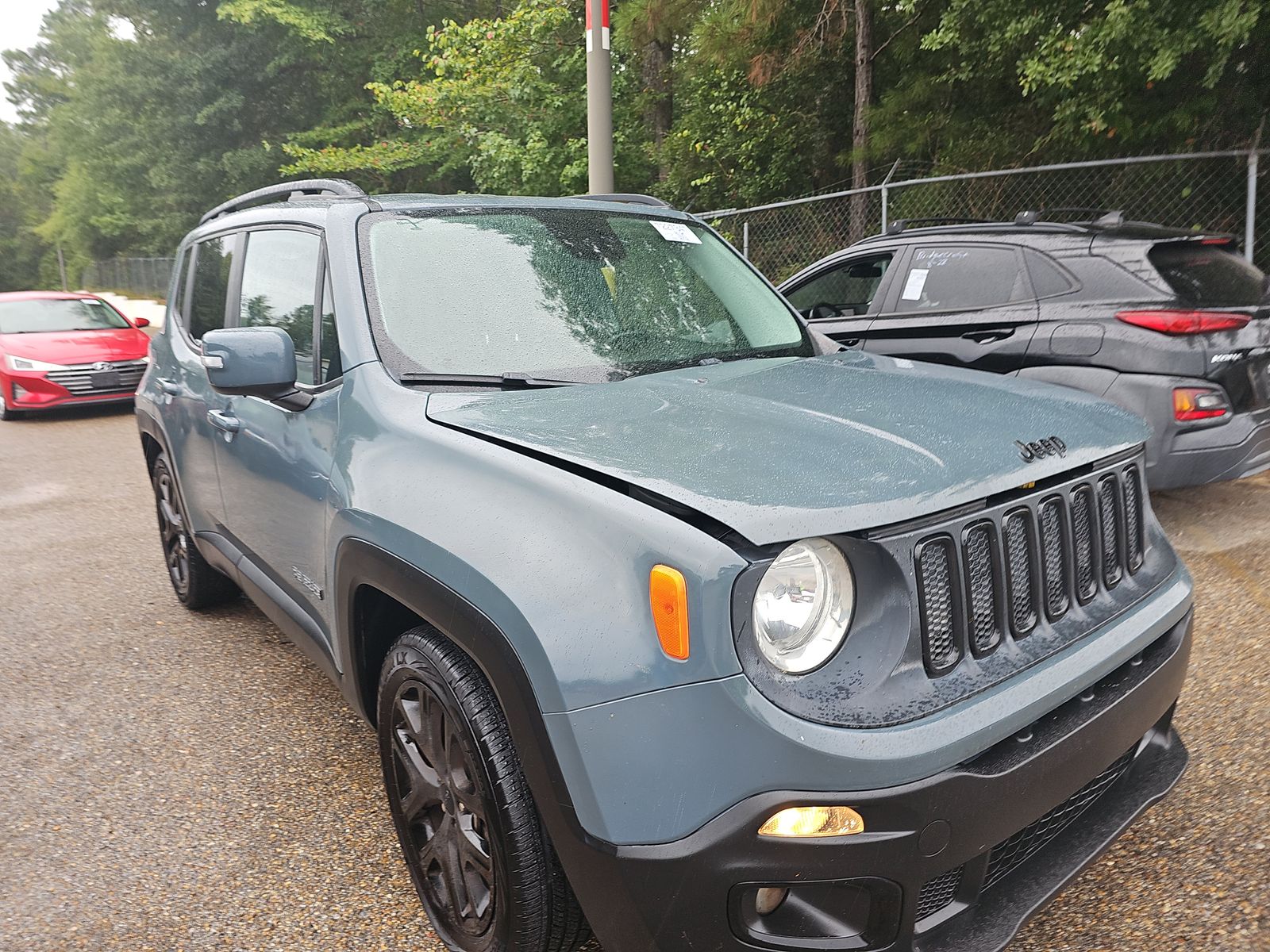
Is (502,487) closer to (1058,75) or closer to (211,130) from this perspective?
(1058,75)

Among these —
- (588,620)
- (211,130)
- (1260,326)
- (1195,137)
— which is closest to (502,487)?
(588,620)

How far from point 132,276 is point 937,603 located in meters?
45.8

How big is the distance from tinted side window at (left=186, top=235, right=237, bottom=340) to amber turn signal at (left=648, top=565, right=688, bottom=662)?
9.26ft

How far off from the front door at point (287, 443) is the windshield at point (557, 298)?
0.85 feet

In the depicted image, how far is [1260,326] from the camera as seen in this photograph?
192 inches

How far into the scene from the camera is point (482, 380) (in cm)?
260

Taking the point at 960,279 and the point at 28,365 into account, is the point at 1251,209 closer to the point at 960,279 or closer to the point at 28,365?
the point at 960,279

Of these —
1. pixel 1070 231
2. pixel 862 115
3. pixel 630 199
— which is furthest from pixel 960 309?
pixel 862 115

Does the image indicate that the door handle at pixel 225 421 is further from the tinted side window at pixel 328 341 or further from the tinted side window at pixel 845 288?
the tinted side window at pixel 845 288

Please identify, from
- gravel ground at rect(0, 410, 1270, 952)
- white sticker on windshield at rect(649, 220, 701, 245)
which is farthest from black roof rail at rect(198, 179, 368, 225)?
gravel ground at rect(0, 410, 1270, 952)

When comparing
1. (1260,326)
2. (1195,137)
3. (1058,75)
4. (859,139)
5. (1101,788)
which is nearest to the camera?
(1101,788)

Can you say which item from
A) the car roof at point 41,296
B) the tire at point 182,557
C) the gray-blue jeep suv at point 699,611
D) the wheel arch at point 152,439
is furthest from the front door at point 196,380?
the car roof at point 41,296

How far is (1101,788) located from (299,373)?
7.92 feet

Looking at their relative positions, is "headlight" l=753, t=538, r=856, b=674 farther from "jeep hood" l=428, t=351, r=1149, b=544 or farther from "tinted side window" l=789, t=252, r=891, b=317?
"tinted side window" l=789, t=252, r=891, b=317
